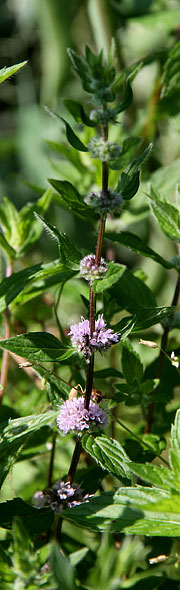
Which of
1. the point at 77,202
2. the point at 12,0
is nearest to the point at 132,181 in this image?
the point at 77,202

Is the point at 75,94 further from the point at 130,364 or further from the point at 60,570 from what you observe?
the point at 60,570

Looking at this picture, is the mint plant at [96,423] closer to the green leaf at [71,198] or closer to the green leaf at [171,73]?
the green leaf at [71,198]

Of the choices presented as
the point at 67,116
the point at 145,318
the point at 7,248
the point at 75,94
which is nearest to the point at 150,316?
the point at 145,318

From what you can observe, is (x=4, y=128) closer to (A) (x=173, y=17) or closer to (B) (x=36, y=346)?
(A) (x=173, y=17)

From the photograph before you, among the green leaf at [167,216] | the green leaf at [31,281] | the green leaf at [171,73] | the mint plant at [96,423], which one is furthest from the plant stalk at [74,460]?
the green leaf at [171,73]

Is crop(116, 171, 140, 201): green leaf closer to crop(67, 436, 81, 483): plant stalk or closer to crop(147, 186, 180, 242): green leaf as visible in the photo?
crop(147, 186, 180, 242): green leaf
